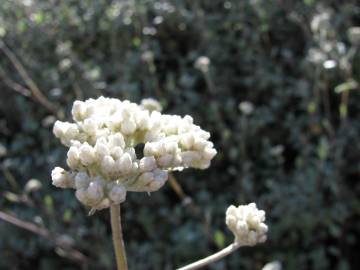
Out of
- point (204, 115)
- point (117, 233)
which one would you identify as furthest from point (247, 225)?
point (204, 115)

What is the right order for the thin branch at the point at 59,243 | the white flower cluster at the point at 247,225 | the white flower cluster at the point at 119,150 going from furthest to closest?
the thin branch at the point at 59,243, the white flower cluster at the point at 247,225, the white flower cluster at the point at 119,150

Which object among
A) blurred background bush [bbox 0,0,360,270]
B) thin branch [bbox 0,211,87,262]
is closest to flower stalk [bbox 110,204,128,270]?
blurred background bush [bbox 0,0,360,270]

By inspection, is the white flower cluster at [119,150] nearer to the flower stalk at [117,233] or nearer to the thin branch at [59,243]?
the flower stalk at [117,233]

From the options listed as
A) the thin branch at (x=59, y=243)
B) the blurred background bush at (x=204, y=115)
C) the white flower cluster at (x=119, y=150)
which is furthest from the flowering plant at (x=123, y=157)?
the thin branch at (x=59, y=243)

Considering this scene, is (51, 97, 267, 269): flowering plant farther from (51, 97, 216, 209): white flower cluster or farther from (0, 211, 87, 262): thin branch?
(0, 211, 87, 262): thin branch

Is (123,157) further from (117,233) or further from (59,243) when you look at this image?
(59,243)

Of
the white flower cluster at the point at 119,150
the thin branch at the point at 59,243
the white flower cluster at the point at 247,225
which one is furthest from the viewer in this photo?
the thin branch at the point at 59,243
